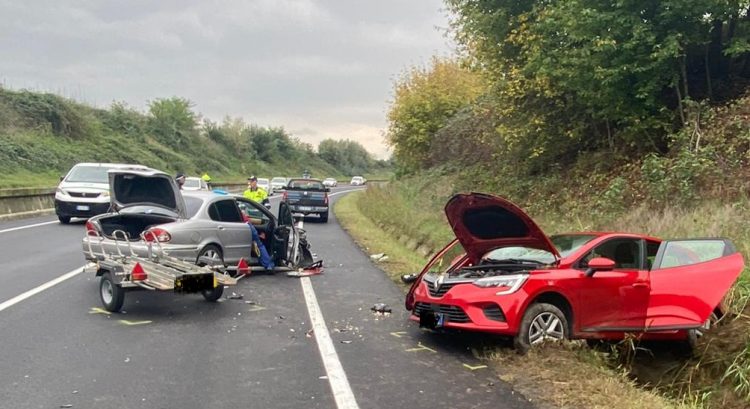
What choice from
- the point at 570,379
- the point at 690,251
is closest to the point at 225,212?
the point at 570,379

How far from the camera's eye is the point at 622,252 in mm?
7234

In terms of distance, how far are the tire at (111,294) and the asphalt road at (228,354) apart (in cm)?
16

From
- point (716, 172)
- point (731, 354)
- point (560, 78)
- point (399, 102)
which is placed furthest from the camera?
point (399, 102)

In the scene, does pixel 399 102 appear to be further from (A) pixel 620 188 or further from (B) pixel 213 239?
(B) pixel 213 239

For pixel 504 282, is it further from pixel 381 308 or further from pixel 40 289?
pixel 40 289

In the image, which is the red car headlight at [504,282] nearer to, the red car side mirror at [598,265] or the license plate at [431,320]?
the license plate at [431,320]

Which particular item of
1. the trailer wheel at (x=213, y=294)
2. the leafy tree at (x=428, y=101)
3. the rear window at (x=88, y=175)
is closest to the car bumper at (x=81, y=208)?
the rear window at (x=88, y=175)

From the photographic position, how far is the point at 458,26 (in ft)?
65.1

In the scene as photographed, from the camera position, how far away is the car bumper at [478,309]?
6293 mm

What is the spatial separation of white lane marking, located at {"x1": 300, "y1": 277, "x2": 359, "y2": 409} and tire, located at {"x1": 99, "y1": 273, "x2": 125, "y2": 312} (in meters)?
2.41

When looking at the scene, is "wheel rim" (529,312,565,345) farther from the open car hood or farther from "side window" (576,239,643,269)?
the open car hood

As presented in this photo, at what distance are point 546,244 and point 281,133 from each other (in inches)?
3748

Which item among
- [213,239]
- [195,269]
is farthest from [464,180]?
[195,269]

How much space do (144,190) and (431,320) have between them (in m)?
5.89
